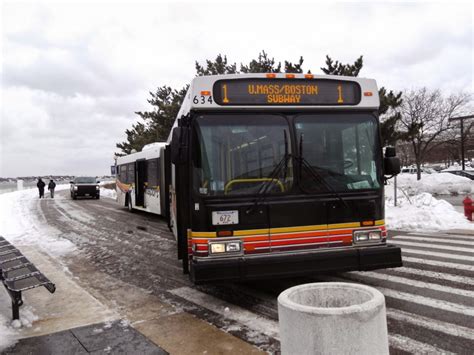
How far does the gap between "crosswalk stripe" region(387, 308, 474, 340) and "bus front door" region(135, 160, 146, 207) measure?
44.7 feet

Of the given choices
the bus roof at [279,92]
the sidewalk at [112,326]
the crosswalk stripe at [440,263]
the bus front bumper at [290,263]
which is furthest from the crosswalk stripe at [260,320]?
the crosswalk stripe at [440,263]

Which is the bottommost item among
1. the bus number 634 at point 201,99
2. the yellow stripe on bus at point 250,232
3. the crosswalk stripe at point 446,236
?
the crosswalk stripe at point 446,236

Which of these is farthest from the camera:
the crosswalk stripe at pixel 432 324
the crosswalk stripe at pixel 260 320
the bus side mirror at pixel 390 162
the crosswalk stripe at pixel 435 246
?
the crosswalk stripe at pixel 435 246

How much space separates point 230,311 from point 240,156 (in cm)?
205

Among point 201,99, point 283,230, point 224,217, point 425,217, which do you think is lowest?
point 425,217

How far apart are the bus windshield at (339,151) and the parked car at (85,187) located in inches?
1152

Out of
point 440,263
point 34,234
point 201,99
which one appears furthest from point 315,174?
point 34,234

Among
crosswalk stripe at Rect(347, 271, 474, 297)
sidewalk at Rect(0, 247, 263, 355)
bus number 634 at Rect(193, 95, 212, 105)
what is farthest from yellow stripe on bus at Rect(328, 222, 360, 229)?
bus number 634 at Rect(193, 95, 212, 105)

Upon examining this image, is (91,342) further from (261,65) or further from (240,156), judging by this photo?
(261,65)

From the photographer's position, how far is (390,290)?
6.03 meters

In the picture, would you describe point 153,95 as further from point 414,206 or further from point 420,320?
point 420,320

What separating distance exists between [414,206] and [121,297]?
11.7 meters

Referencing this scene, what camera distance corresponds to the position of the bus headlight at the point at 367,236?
18.3ft

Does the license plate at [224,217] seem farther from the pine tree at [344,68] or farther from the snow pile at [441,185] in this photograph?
the snow pile at [441,185]
